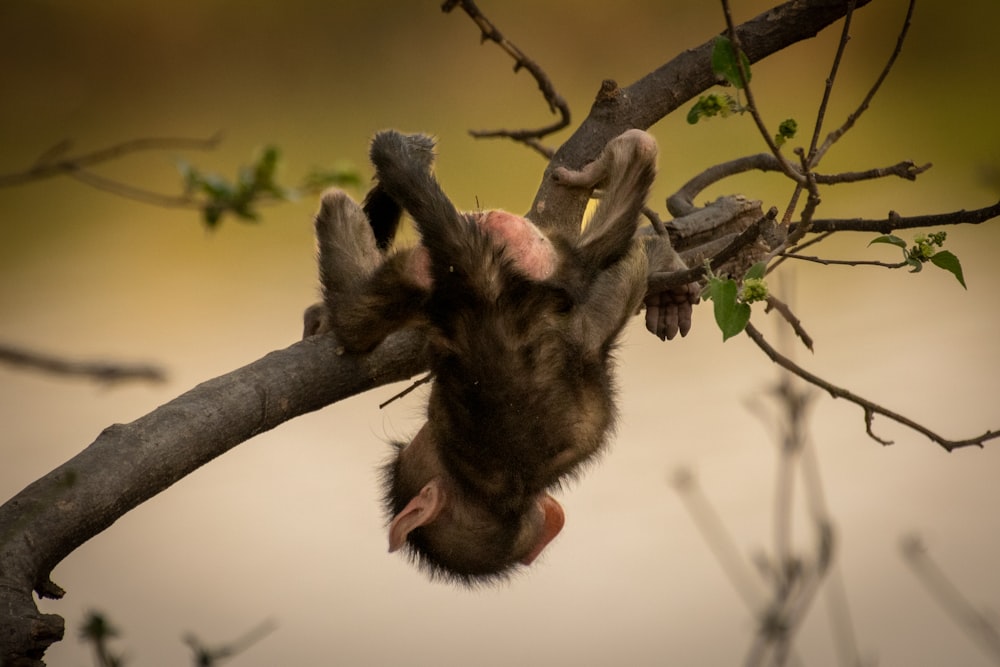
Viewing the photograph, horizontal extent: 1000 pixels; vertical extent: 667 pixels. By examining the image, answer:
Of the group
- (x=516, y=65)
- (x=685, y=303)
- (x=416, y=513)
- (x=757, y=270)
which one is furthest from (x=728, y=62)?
(x=516, y=65)

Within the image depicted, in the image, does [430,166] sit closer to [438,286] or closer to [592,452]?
[438,286]

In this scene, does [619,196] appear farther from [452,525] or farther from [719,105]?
[452,525]

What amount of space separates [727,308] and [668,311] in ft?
3.71

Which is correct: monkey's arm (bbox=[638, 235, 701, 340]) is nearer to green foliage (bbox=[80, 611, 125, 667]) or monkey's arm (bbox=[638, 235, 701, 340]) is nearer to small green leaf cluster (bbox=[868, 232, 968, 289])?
small green leaf cluster (bbox=[868, 232, 968, 289])

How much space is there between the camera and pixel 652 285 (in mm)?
3248

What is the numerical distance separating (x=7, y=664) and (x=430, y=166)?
1929mm

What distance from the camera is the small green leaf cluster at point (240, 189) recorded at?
2.26m

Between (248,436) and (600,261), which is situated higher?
(600,261)

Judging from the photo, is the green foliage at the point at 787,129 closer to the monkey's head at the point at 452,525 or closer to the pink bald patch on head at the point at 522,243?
the pink bald patch on head at the point at 522,243

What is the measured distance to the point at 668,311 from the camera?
3520 mm

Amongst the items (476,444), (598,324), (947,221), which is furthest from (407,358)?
(947,221)

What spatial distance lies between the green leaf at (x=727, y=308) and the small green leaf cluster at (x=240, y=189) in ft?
2.88

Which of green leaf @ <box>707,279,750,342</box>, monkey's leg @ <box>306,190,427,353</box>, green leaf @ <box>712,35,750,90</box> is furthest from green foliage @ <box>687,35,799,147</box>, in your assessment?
monkey's leg @ <box>306,190,427,353</box>

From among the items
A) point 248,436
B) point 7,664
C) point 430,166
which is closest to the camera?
point 7,664
